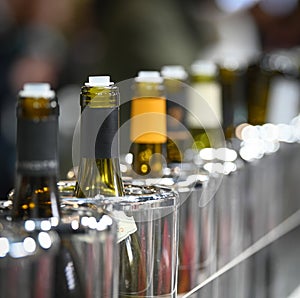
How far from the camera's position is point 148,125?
758mm

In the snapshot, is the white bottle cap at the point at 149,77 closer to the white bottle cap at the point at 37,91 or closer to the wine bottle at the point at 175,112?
the wine bottle at the point at 175,112

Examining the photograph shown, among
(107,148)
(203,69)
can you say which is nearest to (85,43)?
(203,69)

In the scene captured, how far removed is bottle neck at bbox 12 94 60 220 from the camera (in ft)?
1.77

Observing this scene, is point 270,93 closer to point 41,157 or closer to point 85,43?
point 41,157

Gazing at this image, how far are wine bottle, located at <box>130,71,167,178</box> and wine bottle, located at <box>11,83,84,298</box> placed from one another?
202 mm

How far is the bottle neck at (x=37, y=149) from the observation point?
0.54 m

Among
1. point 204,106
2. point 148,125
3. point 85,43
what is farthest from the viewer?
point 85,43

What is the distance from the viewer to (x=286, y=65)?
186 cm

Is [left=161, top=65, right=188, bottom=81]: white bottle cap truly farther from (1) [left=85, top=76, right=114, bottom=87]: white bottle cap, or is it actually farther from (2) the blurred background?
(2) the blurred background

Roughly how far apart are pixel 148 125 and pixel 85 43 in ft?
7.61

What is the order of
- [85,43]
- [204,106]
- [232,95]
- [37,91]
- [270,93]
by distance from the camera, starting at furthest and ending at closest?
[85,43] < [270,93] < [232,95] < [204,106] < [37,91]

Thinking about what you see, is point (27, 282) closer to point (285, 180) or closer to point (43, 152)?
point (43, 152)

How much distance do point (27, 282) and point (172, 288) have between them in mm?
185

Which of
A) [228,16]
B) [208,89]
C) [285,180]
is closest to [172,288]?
[208,89]
